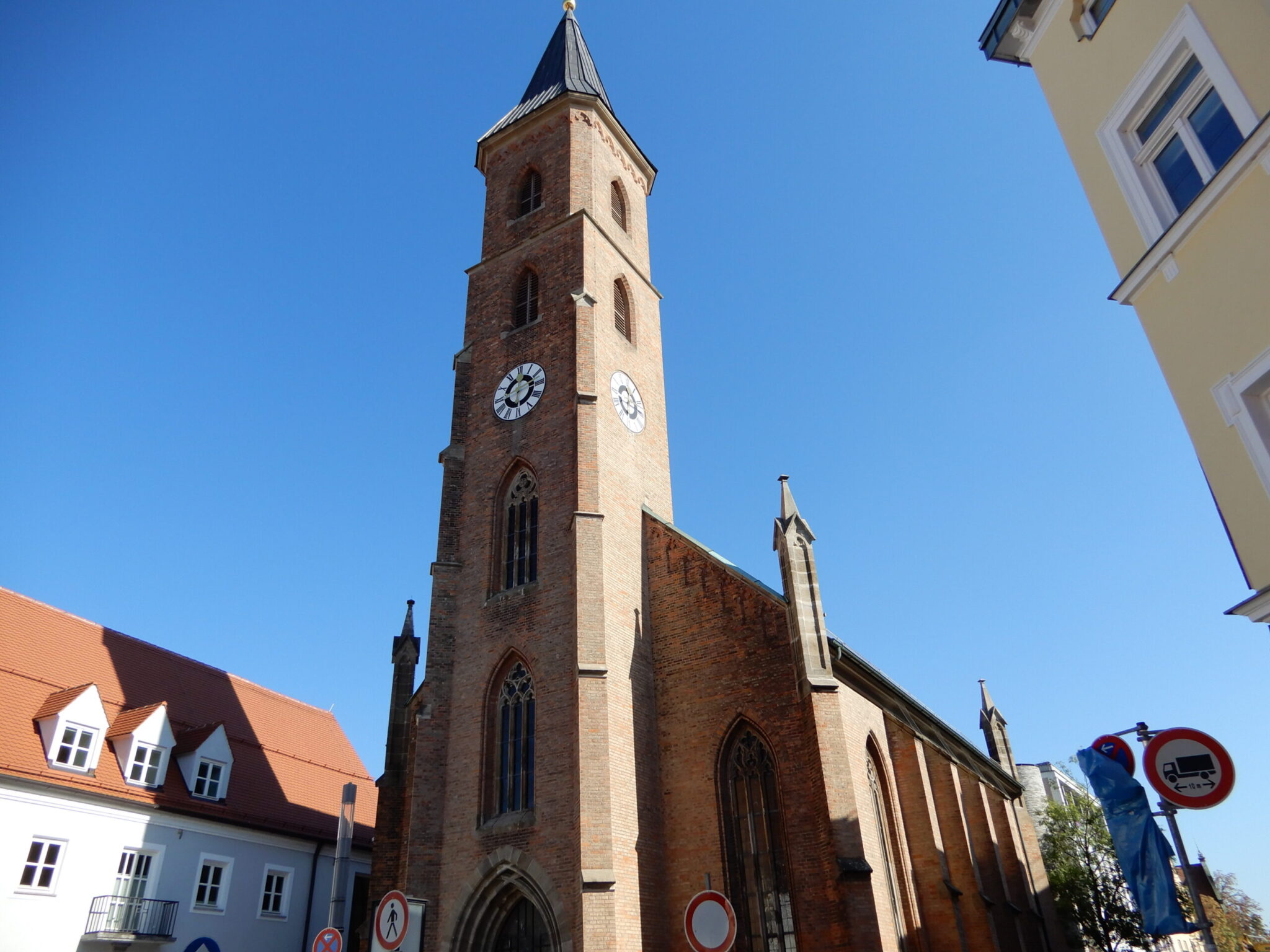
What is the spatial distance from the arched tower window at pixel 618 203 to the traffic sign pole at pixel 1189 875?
80.2 feet

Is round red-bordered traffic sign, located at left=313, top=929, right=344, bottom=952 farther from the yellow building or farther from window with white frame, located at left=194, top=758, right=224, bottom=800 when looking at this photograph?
window with white frame, located at left=194, top=758, right=224, bottom=800

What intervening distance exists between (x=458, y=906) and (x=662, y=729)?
5.38 metres

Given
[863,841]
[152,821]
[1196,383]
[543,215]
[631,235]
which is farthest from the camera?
[631,235]

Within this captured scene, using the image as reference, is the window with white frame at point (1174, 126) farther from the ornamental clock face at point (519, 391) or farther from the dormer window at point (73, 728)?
the dormer window at point (73, 728)

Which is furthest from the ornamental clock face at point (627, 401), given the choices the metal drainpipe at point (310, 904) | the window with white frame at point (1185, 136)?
the metal drainpipe at point (310, 904)

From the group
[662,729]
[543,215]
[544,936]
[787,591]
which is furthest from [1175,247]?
[543,215]

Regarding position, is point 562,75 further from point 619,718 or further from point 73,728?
point 73,728

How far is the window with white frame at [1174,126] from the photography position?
843 cm

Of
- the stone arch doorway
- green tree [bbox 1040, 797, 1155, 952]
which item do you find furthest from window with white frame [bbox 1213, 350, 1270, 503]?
green tree [bbox 1040, 797, 1155, 952]

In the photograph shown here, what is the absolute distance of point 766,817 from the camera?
17.5m

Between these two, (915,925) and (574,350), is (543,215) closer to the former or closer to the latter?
(574,350)

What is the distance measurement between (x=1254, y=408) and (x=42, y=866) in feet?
77.3

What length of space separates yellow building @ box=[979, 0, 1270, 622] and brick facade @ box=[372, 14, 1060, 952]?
10120mm

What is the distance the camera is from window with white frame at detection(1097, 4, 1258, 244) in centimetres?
843
